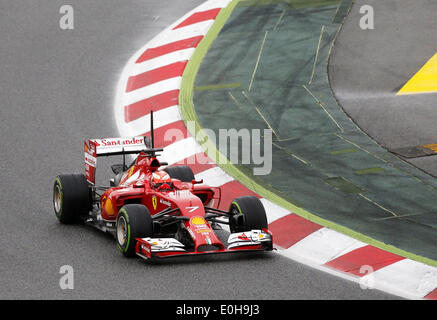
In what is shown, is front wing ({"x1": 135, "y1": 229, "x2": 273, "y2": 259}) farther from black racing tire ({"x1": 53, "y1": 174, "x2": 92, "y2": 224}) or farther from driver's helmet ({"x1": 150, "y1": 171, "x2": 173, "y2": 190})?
black racing tire ({"x1": 53, "y1": 174, "x2": 92, "y2": 224})

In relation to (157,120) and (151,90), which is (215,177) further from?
(151,90)

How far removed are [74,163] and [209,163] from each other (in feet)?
6.82

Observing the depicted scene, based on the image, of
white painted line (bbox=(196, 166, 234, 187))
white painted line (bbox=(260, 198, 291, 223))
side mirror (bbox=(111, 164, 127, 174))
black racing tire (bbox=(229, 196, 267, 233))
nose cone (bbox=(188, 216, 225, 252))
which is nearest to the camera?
nose cone (bbox=(188, 216, 225, 252))

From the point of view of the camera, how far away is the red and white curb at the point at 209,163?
29.8 ft

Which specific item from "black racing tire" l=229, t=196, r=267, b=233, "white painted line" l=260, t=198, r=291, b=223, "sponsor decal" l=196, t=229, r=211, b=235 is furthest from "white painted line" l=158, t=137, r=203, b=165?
"sponsor decal" l=196, t=229, r=211, b=235

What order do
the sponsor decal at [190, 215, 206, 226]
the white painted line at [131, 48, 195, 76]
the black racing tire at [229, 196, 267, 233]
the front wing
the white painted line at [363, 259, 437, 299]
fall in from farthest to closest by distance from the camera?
the white painted line at [131, 48, 195, 76] < the black racing tire at [229, 196, 267, 233] < the sponsor decal at [190, 215, 206, 226] < the front wing < the white painted line at [363, 259, 437, 299]

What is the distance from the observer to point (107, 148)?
10.9 metres

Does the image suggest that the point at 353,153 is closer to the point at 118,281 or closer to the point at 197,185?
the point at 197,185

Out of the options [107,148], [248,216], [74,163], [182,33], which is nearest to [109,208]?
[107,148]

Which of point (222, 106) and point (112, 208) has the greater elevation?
point (222, 106)

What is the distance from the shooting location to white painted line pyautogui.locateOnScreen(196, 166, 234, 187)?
1185 centimetres

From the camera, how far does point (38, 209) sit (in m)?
11.1

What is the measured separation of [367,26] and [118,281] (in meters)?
10.1

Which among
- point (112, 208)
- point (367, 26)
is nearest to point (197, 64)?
point (367, 26)
